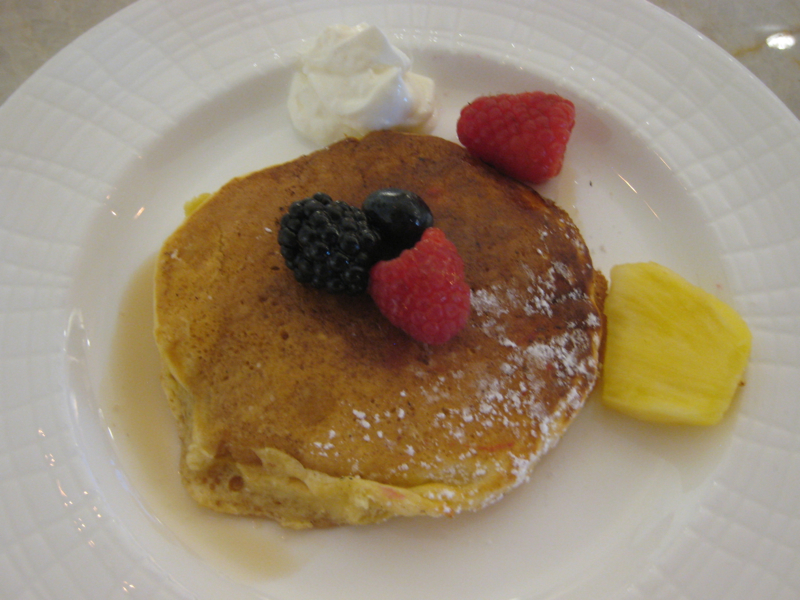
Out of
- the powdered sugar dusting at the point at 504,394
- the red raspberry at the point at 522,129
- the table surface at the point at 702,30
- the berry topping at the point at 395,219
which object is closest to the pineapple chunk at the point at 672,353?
the powdered sugar dusting at the point at 504,394

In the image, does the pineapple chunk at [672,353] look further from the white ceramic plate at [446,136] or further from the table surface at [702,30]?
the table surface at [702,30]

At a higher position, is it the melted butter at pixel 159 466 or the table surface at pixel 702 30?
the table surface at pixel 702 30

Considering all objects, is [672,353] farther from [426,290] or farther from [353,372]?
[353,372]

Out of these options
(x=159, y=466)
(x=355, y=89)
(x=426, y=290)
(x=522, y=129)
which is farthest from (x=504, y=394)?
(x=355, y=89)

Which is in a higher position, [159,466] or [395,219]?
[395,219]

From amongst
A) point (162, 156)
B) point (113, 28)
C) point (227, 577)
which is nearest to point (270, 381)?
point (227, 577)

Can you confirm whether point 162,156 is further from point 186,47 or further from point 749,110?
point 749,110

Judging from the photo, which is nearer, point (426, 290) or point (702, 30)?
point (426, 290)
